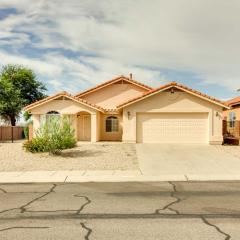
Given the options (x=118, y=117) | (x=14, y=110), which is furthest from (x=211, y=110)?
(x=14, y=110)

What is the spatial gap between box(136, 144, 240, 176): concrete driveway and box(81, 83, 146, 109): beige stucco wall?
9.19 metres

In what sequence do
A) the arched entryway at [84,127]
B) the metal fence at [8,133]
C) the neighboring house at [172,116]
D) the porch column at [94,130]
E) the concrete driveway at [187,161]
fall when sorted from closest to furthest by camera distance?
the concrete driveway at [187,161], the neighboring house at [172,116], the porch column at [94,130], the arched entryway at [84,127], the metal fence at [8,133]

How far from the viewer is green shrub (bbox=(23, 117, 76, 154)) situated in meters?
22.1

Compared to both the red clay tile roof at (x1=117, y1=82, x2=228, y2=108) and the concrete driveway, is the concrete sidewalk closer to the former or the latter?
the concrete driveway


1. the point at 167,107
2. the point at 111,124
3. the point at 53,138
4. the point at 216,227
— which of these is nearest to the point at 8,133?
the point at 111,124

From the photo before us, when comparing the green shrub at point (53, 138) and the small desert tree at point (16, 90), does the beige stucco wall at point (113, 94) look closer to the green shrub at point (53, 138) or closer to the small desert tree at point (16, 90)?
the green shrub at point (53, 138)

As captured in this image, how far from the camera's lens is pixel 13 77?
211 ft

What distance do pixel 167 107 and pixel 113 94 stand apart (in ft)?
22.8

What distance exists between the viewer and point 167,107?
99.5ft

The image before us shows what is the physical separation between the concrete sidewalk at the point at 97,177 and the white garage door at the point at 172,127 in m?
14.1

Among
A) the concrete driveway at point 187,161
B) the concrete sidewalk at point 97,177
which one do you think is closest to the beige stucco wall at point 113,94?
the concrete driveway at point 187,161

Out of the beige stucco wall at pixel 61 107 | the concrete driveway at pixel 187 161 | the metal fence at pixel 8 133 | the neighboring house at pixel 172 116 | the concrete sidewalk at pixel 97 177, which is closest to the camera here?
the concrete sidewalk at pixel 97 177

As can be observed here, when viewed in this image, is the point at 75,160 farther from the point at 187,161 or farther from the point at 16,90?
the point at 16,90

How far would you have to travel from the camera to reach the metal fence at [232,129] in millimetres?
30728
